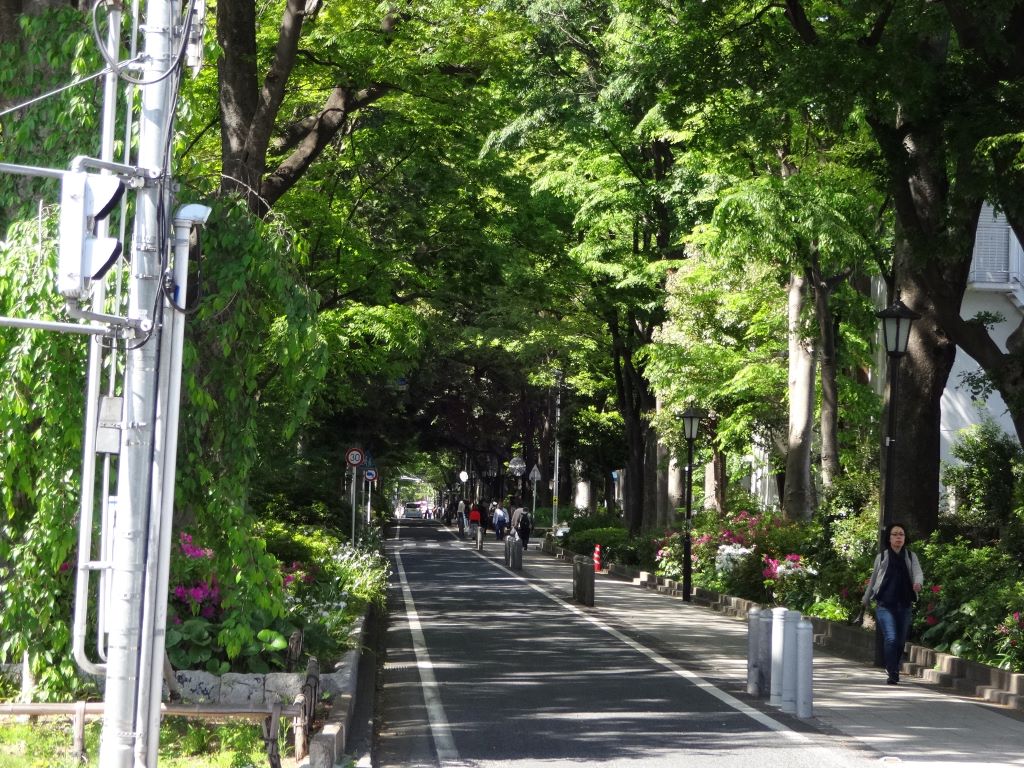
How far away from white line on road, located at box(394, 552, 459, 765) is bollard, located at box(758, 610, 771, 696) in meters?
3.40

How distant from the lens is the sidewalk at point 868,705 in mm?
11320

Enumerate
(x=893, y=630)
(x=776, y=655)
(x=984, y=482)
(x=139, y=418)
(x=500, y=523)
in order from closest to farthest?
(x=139, y=418) → (x=776, y=655) → (x=893, y=630) → (x=984, y=482) → (x=500, y=523)

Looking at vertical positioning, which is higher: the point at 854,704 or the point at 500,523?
the point at 500,523

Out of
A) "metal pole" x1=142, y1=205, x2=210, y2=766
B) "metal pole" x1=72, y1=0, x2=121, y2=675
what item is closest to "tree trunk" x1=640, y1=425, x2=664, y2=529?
"metal pole" x1=72, y1=0, x2=121, y2=675

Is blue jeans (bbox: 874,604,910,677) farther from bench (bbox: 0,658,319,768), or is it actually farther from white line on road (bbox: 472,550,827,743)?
bench (bbox: 0,658,319,768)

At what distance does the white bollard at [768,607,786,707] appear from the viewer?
1356 centimetres

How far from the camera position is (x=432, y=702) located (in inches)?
543

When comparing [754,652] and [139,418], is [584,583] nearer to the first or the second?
[754,652]

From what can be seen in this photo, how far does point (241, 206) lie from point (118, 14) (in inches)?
80.4

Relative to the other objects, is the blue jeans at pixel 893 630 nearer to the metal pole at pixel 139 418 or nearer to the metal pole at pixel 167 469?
the metal pole at pixel 167 469

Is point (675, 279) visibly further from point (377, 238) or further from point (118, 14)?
point (118, 14)

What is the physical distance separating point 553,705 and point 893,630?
15.1 ft

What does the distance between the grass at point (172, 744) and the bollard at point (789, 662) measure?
5350mm

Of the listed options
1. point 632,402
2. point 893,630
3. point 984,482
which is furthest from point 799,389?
point 893,630
